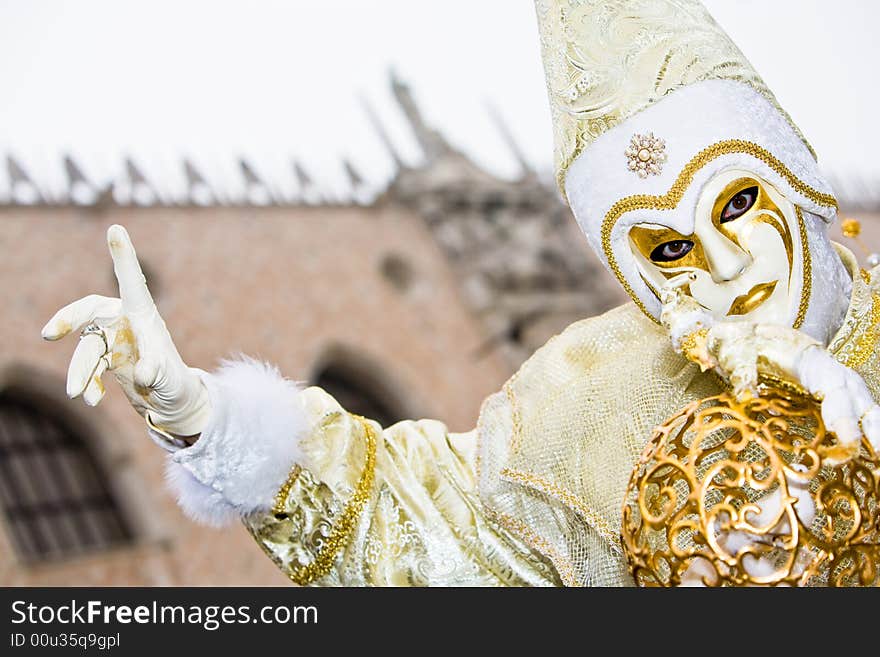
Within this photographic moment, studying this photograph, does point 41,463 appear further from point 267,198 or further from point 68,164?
point 267,198

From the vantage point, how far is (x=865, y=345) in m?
1.56

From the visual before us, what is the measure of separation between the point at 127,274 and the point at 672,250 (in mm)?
727

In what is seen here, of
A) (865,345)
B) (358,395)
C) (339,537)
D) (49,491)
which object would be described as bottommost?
(49,491)

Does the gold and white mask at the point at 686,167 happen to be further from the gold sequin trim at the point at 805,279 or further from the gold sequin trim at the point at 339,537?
the gold sequin trim at the point at 339,537

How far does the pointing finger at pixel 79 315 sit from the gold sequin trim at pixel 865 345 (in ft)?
3.19

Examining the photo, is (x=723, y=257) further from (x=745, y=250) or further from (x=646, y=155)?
(x=646, y=155)

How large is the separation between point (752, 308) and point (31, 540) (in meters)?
5.39

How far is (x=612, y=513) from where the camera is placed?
63.9 inches

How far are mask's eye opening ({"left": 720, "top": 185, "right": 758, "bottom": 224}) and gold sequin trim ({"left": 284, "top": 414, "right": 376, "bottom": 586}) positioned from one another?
643 millimetres

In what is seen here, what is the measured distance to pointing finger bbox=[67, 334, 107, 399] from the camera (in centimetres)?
135

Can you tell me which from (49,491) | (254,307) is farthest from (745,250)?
(254,307)

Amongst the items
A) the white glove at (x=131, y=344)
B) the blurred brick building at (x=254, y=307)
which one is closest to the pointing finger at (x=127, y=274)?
→ the white glove at (x=131, y=344)

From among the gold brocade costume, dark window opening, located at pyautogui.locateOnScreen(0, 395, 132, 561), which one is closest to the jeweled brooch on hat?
the gold brocade costume

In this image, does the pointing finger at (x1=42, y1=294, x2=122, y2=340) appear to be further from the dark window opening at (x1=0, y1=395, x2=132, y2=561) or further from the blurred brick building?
the dark window opening at (x1=0, y1=395, x2=132, y2=561)
